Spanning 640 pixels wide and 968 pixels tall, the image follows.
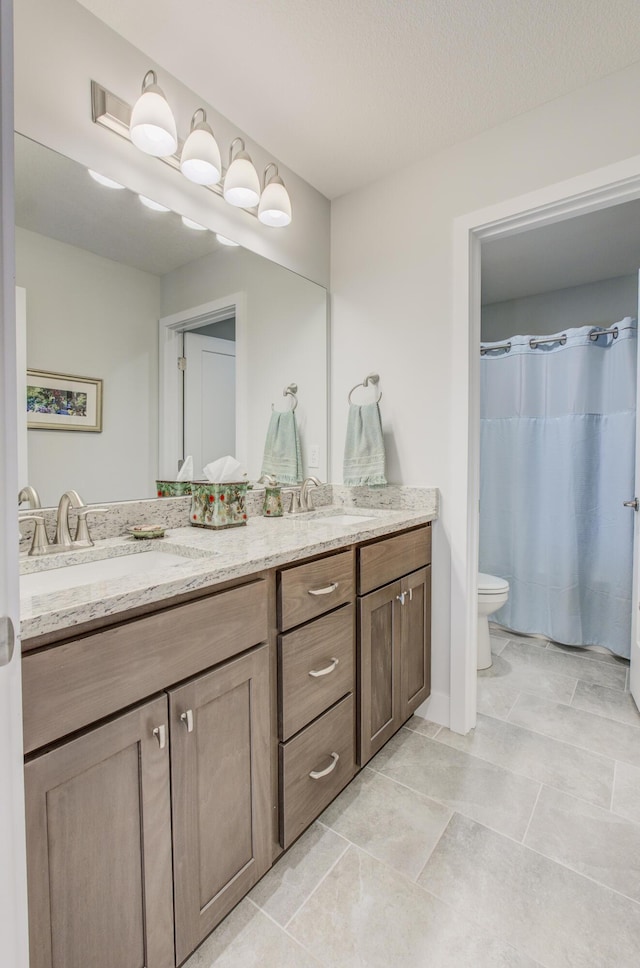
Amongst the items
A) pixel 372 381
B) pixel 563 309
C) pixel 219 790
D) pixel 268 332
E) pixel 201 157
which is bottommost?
pixel 219 790

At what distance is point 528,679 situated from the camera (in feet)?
7.64

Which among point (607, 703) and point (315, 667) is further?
point (607, 703)

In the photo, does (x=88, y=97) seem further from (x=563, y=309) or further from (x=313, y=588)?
(x=563, y=309)

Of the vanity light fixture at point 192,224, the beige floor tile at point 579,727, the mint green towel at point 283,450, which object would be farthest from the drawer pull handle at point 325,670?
the vanity light fixture at point 192,224

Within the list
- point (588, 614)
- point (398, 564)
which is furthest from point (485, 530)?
point (398, 564)

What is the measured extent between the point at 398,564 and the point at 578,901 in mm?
985

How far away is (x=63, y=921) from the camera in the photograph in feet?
2.43

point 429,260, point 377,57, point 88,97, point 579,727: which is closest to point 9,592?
point 88,97

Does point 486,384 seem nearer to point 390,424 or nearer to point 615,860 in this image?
point 390,424

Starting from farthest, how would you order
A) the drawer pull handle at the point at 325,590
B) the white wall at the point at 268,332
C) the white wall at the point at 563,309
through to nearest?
the white wall at the point at 563,309
the white wall at the point at 268,332
the drawer pull handle at the point at 325,590

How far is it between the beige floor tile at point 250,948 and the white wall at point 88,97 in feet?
6.66

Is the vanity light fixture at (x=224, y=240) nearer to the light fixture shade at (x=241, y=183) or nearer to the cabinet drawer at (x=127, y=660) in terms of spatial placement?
the light fixture shade at (x=241, y=183)

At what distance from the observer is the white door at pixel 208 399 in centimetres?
173

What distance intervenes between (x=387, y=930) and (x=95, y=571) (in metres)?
1.12
